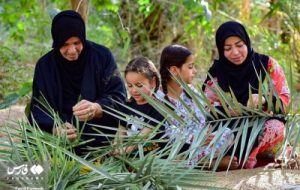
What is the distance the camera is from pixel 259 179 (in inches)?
104

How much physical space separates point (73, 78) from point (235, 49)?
860 mm

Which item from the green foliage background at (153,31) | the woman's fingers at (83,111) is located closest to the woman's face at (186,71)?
the woman's fingers at (83,111)

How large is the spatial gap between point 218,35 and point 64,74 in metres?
0.83

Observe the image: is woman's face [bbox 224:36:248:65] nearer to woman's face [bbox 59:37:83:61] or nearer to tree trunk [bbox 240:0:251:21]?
woman's face [bbox 59:37:83:61]

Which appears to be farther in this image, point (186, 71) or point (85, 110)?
point (186, 71)

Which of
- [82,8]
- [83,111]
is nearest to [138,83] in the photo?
[83,111]

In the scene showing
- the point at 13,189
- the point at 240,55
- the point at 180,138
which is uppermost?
the point at 240,55

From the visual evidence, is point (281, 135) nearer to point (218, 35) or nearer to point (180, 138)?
point (218, 35)

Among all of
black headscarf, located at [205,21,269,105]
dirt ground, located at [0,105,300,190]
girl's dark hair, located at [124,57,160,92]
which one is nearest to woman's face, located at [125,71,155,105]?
girl's dark hair, located at [124,57,160,92]

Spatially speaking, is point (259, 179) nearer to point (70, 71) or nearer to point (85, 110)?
point (85, 110)

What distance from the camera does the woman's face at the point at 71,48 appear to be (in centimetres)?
309

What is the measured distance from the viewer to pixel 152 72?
3070 mm

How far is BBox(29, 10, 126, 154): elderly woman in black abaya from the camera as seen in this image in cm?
307

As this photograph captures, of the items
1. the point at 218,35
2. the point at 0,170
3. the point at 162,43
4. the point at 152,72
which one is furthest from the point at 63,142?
the point at 162,43
